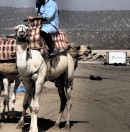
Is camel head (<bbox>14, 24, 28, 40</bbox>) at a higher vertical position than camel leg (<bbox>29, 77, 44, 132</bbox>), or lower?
higher

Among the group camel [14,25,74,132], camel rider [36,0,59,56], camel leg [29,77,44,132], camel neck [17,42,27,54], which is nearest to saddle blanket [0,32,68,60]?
camel [14,25,74,132]

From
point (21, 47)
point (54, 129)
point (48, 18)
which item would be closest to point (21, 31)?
point (21, 47)

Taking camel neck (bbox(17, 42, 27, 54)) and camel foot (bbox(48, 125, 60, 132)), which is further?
camel foot (bbox(48, 125, 60, 132))

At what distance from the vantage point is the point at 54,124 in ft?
42.2

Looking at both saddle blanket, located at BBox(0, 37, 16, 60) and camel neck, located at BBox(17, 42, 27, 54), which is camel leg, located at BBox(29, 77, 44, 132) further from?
saddle blanket, located at BBox(0, 37, 16, 60)

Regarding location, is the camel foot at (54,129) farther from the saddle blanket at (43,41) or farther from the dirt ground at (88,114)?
the saddle blanket at (43,41)

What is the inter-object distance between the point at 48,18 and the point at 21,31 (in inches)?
42.1

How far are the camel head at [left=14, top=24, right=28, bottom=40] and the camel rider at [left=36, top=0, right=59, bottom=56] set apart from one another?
703 millimetres

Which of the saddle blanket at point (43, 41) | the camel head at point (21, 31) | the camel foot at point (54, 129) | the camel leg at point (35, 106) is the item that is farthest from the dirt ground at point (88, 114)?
the camel head at point (21, 31)

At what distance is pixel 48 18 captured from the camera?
11.6m

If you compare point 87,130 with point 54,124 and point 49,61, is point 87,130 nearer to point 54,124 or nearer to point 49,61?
point 54,124

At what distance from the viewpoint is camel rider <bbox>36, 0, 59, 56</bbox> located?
1155 cm

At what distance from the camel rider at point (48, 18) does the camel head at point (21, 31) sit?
2.31 feet

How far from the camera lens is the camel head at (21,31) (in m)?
10.7
